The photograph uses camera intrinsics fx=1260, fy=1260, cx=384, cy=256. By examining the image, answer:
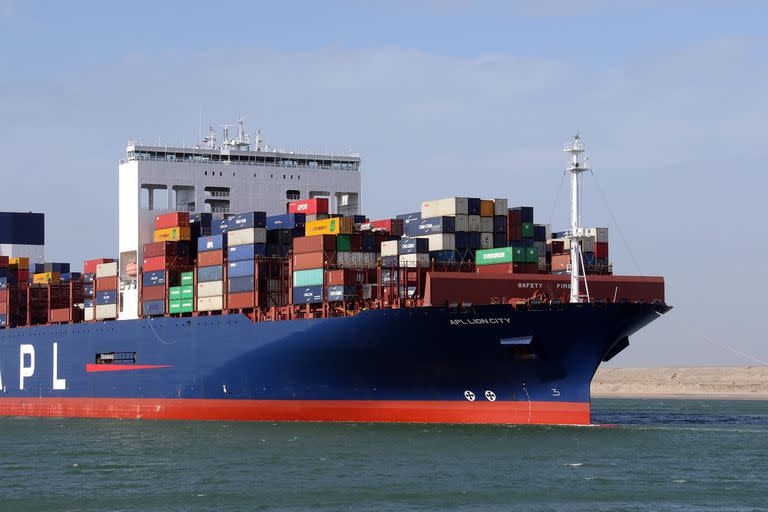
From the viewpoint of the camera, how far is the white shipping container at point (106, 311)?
55.2 metres

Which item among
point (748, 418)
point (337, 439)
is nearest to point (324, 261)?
point (337, 439)

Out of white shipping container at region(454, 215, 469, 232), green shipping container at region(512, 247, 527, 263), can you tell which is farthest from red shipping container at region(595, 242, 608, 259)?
white shipping container at region(454, 215, 469, 232)

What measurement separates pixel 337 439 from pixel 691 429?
15.4m

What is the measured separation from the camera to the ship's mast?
42.0 metres

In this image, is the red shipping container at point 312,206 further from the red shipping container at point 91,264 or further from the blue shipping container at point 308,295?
the red shipping container at point 91,264

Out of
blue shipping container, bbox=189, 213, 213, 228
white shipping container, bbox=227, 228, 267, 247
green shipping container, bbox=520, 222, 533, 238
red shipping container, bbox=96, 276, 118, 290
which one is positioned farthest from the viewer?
red shipping container, bbox=96, 276, 118, 290

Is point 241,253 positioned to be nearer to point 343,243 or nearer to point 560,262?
point 343,243

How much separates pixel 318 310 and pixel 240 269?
4.22m

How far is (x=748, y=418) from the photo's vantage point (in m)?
58.7

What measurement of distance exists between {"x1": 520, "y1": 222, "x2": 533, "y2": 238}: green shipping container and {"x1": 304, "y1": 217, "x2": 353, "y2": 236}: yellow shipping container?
256 inches

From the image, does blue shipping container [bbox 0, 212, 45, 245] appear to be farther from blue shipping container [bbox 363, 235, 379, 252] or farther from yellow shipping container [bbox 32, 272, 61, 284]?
blue shipping container [bbox 363, 235, 379, 252]

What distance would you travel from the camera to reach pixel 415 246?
44.0 m

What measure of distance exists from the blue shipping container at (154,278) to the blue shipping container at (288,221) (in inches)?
227

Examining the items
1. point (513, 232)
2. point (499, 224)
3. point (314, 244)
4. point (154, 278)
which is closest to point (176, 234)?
point (154, 278)
